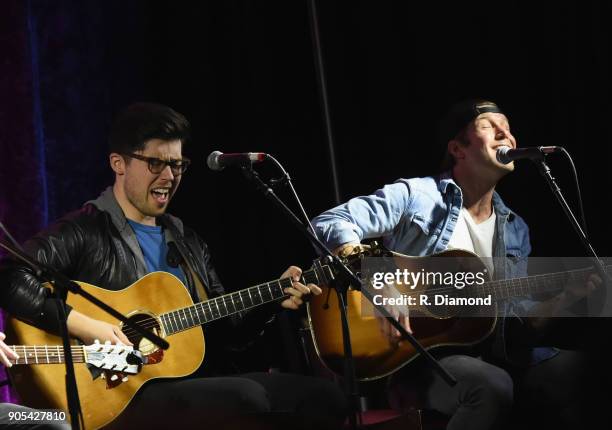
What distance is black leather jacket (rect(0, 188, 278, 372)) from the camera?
2.95 metres

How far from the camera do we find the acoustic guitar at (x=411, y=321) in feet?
10.9

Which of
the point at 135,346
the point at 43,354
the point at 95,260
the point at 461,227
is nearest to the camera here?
the point at 43,354

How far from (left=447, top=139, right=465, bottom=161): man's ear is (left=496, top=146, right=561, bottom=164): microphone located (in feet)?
0.69

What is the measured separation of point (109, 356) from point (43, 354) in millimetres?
241

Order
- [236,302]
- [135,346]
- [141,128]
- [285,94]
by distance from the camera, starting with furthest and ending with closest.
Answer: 1. [285,94]
2. [141,128]
3. [236,302]
4. [135,346]

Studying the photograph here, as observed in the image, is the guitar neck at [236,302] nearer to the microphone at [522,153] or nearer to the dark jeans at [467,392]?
the dark jeans at [467,392]

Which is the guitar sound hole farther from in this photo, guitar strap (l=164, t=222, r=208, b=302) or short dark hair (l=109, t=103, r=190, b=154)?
short dark hair (l=109, t=103, r=190, b=154)

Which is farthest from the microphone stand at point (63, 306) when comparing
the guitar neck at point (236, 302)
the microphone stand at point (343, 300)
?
the guitar neck at point (236, 302)

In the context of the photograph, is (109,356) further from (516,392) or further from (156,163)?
(516,392)

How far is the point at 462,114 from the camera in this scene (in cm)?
385

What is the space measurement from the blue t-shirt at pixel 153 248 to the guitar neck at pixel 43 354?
58 cm

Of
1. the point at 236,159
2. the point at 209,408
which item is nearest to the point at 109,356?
the point at 209,408

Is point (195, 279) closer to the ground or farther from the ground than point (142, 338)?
farther from the ground

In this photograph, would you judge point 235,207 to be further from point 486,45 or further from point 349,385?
point 349,385
